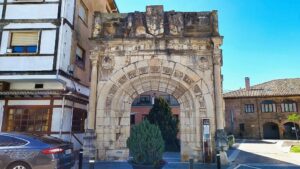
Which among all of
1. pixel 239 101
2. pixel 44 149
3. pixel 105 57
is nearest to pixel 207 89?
pixel 105 57

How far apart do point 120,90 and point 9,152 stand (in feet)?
16.9

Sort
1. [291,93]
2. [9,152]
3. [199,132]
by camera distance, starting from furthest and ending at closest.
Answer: [291,93] < [199,132] < [9,152]

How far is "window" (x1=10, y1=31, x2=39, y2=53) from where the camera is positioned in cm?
1149

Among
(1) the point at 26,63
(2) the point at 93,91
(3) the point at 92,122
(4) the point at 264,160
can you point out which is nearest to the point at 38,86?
(1) the point at 26,63

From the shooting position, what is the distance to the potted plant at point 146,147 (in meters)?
7.45

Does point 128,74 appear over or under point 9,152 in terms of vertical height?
over

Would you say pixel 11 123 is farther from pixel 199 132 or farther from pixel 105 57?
pixel 199 132

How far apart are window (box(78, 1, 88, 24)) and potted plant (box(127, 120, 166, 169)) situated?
8.97 m

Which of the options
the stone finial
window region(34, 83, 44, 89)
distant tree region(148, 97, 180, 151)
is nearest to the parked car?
window region(34, 83, 44, 89)

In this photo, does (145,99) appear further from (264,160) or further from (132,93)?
(264,160)

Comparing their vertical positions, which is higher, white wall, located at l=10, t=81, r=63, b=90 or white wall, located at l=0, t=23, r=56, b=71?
white wall, located at l=0, t=23, r=56, b=71

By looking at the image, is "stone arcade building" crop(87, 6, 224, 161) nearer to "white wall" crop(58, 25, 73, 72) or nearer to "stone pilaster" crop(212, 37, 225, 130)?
"stone pilaster" crop(212, 37, 225, 130)

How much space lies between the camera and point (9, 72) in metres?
10.8

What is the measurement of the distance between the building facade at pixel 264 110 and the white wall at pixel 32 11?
95.3 feet
